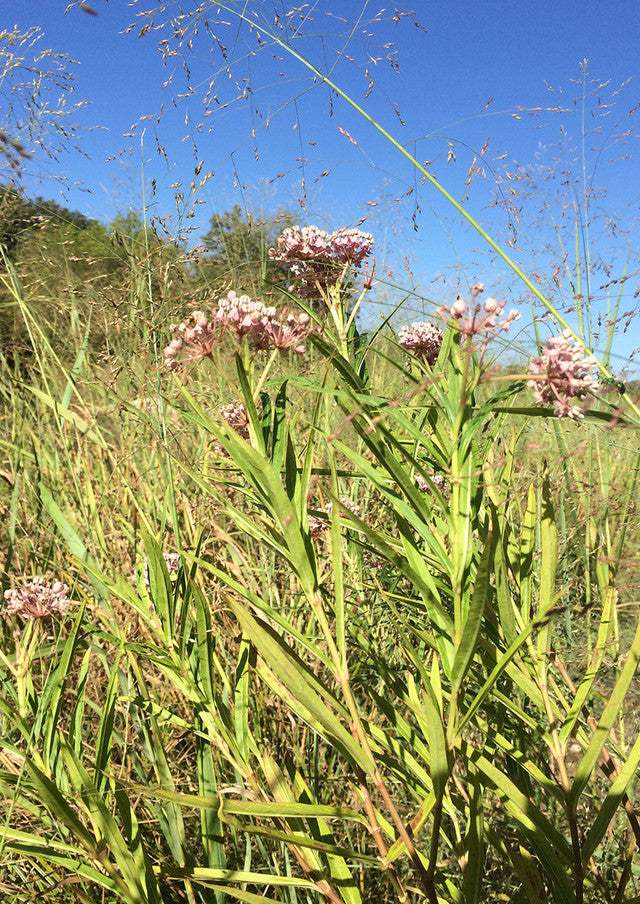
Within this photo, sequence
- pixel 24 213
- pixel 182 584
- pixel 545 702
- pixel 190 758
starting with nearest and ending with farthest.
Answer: pixel 545 702
pixel 182 584
pixel 190 758
pixel 24 213

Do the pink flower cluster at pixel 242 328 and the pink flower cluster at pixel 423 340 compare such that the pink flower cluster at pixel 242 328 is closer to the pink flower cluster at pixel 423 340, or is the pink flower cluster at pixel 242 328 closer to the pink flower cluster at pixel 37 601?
the pink flower cluster at pixel 423 340

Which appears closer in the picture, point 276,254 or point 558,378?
point 558,378

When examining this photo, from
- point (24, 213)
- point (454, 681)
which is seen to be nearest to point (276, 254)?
point (454, 681)

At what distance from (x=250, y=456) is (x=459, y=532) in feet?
0.71

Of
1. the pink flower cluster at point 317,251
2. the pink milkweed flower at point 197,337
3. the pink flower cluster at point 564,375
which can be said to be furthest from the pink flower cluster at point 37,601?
the pink flower cluster at point 564,375

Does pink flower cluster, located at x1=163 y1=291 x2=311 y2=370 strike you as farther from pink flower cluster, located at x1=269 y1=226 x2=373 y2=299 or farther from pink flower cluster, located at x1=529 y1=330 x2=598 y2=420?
pink flower cluster, located at x1=529 y1=330 x2=598 y2=420

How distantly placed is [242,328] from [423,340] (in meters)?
0.38

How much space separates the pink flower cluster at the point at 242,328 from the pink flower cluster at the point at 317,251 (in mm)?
148

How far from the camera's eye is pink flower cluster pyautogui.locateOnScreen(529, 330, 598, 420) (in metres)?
0.61

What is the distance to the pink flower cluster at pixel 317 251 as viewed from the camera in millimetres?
961

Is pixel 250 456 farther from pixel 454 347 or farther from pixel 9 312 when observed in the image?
pixel 9 312

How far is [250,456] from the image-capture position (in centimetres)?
61

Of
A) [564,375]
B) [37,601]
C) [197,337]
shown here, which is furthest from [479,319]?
[37,601]

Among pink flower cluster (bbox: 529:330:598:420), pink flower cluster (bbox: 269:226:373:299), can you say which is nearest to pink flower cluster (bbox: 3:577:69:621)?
pink flower cluster (bbox: 269:226:373:299)
